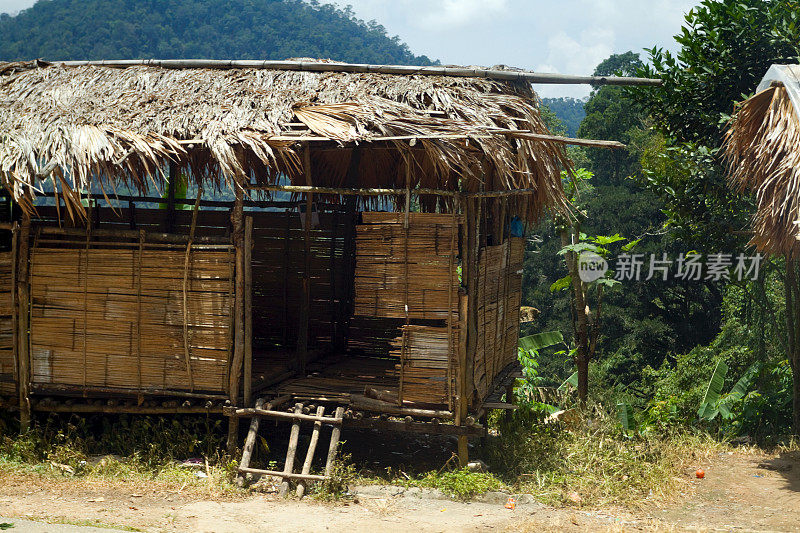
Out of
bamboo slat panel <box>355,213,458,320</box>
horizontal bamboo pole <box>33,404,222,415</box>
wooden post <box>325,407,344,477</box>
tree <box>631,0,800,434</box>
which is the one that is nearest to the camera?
wooden post <box>325,407,344,477</box>

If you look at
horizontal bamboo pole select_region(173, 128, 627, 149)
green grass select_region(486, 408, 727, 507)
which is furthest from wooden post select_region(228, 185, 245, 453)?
green grass select_region(486, 408, 727, 507)

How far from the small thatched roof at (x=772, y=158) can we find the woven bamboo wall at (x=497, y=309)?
2.26 m

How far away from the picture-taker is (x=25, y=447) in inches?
254

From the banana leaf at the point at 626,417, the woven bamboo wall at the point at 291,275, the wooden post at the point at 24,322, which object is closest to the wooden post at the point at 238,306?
the wooden post at the point at 24,322

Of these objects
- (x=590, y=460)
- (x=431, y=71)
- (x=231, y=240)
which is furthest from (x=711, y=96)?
(x=231, y=240)

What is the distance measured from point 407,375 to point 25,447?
318 cm

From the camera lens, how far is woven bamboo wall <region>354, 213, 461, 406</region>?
20.4 feet

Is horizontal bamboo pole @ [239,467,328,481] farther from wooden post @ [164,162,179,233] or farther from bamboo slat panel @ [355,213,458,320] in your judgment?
wooden post @ [164,162,179,233]

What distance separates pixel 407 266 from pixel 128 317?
2369 mm

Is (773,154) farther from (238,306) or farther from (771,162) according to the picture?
(238,306)

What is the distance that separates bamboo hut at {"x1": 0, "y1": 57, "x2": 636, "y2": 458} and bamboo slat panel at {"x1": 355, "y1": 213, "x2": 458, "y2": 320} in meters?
0.01

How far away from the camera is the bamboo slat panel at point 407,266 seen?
6.23m

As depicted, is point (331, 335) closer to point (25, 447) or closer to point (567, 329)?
point (25, 447)

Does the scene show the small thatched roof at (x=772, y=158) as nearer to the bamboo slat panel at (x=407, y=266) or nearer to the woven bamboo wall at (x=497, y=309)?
the woven bamboo wall at (x=497, y=309)
